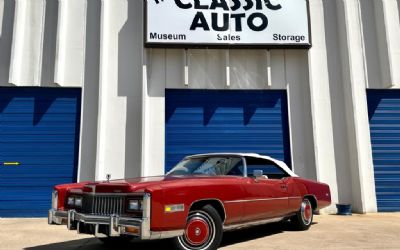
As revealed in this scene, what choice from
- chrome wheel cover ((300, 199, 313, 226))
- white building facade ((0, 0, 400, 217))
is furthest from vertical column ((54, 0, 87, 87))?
chrome wheel cover ((300, 199, 313, 226))

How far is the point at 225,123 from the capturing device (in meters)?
9.43

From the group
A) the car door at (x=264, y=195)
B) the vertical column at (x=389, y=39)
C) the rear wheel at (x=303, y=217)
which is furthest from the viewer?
the vertical column at (x=389, y=39)

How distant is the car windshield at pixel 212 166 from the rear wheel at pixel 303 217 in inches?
64.5

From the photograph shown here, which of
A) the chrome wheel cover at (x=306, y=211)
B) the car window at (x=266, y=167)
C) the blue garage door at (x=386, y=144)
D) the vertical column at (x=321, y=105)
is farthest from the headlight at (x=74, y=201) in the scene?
the blue garage door at (x=386, y=144)

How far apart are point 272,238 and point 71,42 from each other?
7.16 meters

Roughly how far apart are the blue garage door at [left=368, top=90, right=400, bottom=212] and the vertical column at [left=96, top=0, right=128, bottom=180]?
6723 millimetres

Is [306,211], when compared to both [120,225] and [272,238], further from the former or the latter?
[120,225]

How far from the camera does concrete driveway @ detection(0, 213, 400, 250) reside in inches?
188

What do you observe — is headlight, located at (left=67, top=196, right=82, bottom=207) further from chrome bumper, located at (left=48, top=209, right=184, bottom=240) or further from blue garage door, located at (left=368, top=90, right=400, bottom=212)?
blue garage door, located at (left=368, top=90, right=400, bottom=212)

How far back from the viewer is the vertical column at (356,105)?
896 cm

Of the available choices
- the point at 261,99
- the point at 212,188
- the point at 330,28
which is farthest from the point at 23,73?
the point at 330,28

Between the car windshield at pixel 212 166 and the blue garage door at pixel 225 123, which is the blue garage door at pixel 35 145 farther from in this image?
the car windshield at pixel 212 166

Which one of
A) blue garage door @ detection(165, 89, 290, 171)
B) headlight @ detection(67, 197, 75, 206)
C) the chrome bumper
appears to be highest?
blue garage door @ detection(165, 89, 290, 171)

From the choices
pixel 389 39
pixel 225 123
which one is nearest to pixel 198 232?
pixel 225 123
